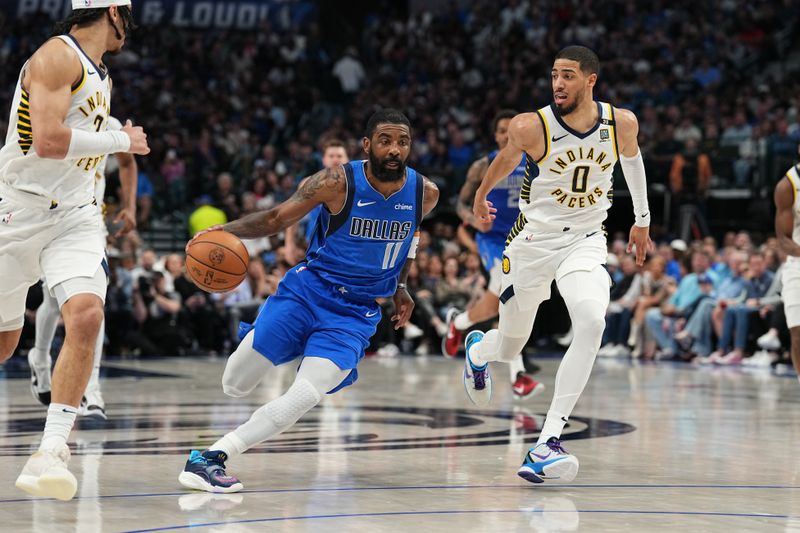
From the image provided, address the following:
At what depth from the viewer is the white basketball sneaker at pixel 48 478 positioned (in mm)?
4961

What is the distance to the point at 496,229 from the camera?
1019cm

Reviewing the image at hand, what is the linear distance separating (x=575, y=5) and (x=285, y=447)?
19.6 m

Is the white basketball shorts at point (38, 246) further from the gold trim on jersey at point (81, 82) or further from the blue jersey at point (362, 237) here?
the blue jersey at point (362, 237)

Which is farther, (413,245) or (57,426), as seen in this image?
(413,245)

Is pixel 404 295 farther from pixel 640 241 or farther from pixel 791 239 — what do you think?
pixel 791 239

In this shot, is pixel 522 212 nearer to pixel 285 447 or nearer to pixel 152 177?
pixel 285 447

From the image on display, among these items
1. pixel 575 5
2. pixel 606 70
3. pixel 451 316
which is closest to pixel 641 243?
pixel 451 316

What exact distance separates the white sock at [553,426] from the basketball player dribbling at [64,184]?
224cm

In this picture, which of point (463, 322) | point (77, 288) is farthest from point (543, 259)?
point (463, 322)

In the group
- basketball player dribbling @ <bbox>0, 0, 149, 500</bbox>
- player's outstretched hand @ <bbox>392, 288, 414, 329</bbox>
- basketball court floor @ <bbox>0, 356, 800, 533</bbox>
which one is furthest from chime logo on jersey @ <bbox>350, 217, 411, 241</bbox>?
basketball court floor @ <bbox>0, 356, 800, 533</bbox>

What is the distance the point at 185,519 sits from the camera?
16.0 ft

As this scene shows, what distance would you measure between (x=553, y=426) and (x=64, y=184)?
105 inches

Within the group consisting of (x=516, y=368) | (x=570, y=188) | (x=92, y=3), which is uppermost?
(x=92, y=3)

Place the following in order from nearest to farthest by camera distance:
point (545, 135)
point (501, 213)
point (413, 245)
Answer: point (413, 245) < point (545, 135) < point (501, 213)
